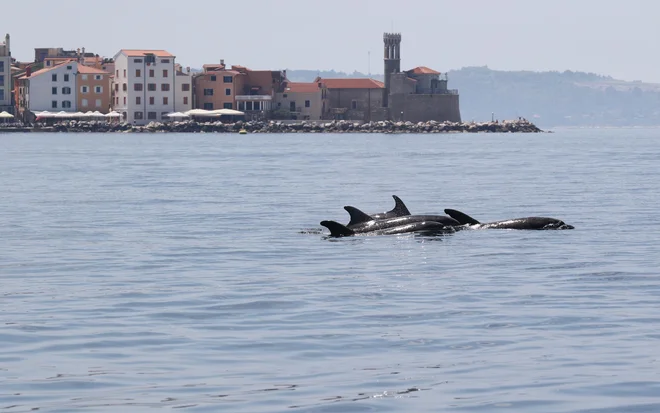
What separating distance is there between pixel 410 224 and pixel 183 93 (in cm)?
16028

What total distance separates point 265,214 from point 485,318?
2224 cm

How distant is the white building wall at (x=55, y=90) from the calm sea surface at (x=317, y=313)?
144654mm

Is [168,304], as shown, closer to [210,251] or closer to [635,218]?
[210,251]

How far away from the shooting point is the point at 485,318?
1919cm

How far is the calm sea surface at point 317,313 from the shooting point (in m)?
14.4

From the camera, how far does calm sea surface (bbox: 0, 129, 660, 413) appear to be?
14.4 m

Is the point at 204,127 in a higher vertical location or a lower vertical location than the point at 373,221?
lower

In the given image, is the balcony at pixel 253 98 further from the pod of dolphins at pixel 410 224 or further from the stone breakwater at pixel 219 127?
the pod of dolphins at pixel 410 224

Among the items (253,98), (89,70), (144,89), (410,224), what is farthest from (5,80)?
(410,224)

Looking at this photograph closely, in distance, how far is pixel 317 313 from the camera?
1988 cm

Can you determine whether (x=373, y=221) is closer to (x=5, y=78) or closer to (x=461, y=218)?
(x=461, y=218)

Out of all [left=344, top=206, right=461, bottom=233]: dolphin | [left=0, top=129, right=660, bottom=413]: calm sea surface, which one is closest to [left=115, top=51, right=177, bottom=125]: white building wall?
[left=0, top=129, right=660, bottom=413]: calm sea surface

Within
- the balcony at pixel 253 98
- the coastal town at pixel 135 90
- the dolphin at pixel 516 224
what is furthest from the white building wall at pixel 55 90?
the dolphin at pixel 516 224

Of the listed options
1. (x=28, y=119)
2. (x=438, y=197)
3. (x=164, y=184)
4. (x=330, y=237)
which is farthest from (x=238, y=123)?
(x=330, y=237)
